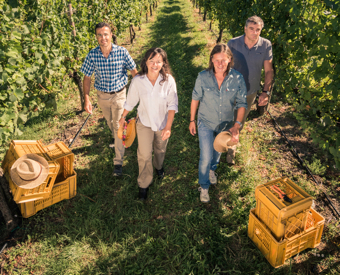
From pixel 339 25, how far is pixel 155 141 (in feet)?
8.80

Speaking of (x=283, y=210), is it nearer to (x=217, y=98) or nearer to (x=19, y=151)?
(x=217, y=98)

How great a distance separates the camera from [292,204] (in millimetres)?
2568

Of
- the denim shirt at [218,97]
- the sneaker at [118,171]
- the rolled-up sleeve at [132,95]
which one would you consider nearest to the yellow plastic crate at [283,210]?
the denim shirt at [218,97]

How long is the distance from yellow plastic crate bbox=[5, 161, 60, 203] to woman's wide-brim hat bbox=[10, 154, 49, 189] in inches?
3.6

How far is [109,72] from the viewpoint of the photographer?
401 cm

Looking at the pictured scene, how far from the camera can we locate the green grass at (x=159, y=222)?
2949mm

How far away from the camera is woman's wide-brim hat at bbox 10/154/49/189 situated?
2.94 m

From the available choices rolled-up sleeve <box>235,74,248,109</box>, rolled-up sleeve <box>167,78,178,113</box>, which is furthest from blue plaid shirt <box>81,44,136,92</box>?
rolled-up sleeve <box>235,74,248,109</box>

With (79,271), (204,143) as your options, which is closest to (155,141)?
(204,143)

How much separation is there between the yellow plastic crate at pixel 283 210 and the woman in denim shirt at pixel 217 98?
84cm

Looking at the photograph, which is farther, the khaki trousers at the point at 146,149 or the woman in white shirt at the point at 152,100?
the khaki trousers at the point at 146,149

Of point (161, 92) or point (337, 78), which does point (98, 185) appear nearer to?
point (161, 92)

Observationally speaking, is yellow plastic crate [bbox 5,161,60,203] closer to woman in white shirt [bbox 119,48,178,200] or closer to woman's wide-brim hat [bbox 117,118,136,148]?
woman's wide-brim hat [bbox 117,118,136,148]

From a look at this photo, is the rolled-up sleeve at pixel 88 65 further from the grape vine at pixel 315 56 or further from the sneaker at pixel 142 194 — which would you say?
the grape vine at pixel 315 56
